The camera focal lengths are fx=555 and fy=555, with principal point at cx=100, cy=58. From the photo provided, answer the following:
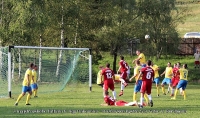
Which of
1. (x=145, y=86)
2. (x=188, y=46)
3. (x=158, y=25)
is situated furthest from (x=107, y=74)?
(x=188, y=46)

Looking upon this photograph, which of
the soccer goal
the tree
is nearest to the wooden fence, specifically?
the tree

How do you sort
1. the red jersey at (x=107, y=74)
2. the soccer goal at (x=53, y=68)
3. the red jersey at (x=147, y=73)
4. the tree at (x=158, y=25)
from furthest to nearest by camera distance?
the tree at (x=158, y=25), the soccer goal at (x=53, y=68), the red jersey at (x=107, y=74), the red jersey at (x=147, y=73)

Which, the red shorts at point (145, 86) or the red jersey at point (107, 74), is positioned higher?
the red jersey at point (107, 74)

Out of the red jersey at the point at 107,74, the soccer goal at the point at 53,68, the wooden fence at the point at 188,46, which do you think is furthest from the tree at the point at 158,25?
the red jersey at the point at 107,74

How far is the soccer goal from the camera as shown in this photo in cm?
3659

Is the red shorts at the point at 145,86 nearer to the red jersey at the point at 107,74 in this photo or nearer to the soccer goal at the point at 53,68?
the red jersey at the point at 107,74

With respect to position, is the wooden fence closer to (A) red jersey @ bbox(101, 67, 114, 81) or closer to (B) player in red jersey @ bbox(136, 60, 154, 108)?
(A) red jersey @ bbox(101, 67, 114, 81)

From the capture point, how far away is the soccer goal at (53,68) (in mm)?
36594

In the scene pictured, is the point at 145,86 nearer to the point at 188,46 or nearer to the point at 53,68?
the point at 53,68

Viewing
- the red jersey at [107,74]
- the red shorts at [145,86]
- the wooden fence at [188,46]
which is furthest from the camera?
the wooden fence at [188,46]

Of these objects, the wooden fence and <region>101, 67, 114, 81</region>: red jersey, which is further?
the wooden fence

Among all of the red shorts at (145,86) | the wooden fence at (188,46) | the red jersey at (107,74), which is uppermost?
the wooden fence at (188,46)

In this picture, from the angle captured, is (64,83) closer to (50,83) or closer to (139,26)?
(50,83)

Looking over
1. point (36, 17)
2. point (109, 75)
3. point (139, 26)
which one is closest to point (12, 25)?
point (36, 17)
